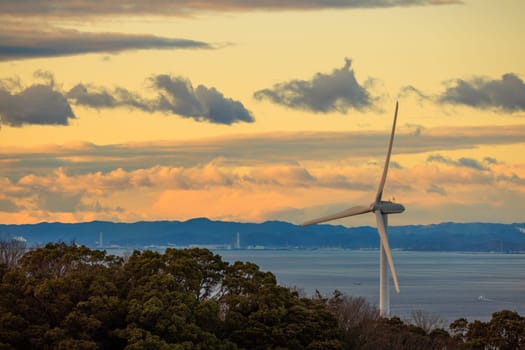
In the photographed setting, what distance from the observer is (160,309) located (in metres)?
44.5

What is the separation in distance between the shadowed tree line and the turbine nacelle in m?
7.53

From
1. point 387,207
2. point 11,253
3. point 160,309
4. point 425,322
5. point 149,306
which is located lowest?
point 425,322

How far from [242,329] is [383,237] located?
1498 centimetres

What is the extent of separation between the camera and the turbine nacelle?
62.4 m

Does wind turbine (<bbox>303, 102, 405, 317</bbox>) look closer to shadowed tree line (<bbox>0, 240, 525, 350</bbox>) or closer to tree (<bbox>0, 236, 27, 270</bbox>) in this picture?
shadowed tree line (<bbox>0, 240, 525, 350</bbox>)

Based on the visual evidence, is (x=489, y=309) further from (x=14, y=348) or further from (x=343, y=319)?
(x=14, y=348)

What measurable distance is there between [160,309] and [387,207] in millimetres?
21840

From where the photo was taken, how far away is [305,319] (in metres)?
49.9

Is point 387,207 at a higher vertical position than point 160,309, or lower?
higher

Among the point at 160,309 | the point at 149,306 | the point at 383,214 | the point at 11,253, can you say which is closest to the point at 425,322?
the point at 383,214

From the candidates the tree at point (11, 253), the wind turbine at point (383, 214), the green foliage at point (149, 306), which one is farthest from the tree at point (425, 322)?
the tree at point (11, 253)

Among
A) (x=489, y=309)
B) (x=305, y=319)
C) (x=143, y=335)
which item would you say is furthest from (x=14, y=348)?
(x=489, y=309)

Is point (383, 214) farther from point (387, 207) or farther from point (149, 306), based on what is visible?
point (149, 306)

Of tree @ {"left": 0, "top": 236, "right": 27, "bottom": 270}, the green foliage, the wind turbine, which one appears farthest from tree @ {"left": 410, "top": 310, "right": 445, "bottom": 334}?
tree @ {"left": 0, "top": 236, "right": 27, "bottom": 270}
